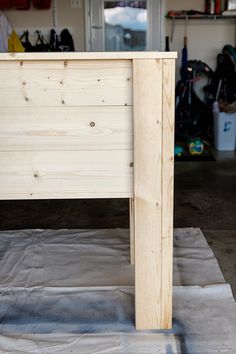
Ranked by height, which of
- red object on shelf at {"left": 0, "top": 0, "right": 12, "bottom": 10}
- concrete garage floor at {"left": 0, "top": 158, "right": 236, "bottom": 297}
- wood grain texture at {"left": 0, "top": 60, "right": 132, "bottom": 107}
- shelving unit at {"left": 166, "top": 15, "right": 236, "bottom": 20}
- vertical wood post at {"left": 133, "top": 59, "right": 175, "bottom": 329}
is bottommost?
concrete garage floor at {"left": 0, "top": 158, "right": 236, "bottom": 297}

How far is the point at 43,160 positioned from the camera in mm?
1501

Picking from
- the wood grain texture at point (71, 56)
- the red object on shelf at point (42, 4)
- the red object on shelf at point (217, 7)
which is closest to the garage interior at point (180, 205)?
the red object on shelf at point (42, 4)

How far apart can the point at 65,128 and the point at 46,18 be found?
17.0 ft

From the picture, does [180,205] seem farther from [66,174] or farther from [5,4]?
[5,4]

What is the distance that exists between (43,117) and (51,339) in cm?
83

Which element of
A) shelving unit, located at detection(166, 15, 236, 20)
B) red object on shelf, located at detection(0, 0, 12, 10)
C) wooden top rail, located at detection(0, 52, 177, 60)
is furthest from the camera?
shelving unit, located at detection(166, 15, 236, 20)

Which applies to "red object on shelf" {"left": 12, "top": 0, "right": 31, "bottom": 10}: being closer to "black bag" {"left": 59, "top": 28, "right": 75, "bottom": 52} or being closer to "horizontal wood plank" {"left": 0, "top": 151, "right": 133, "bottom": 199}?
"black bag" {"left": 59, "top": 28, "right": 75, "bottom": 52}

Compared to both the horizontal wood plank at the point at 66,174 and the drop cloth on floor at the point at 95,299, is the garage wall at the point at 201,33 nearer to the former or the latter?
the drop cloth on floor at the point at 95,299

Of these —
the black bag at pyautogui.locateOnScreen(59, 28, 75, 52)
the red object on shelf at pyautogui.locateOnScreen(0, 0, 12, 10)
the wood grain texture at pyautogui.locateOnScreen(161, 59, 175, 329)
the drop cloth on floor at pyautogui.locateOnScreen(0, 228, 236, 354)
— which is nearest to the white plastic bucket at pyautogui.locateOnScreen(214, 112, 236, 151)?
the black bag at pyautogui.locateOnScreen(59, 28, 75, 52)

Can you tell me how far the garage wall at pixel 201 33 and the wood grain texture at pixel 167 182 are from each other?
5.10 meters

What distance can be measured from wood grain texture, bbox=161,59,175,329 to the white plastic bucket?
3.95 m

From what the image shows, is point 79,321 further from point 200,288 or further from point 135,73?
point 135,73

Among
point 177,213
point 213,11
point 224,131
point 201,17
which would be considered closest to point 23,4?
point 201,17

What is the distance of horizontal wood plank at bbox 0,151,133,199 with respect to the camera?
150cm
